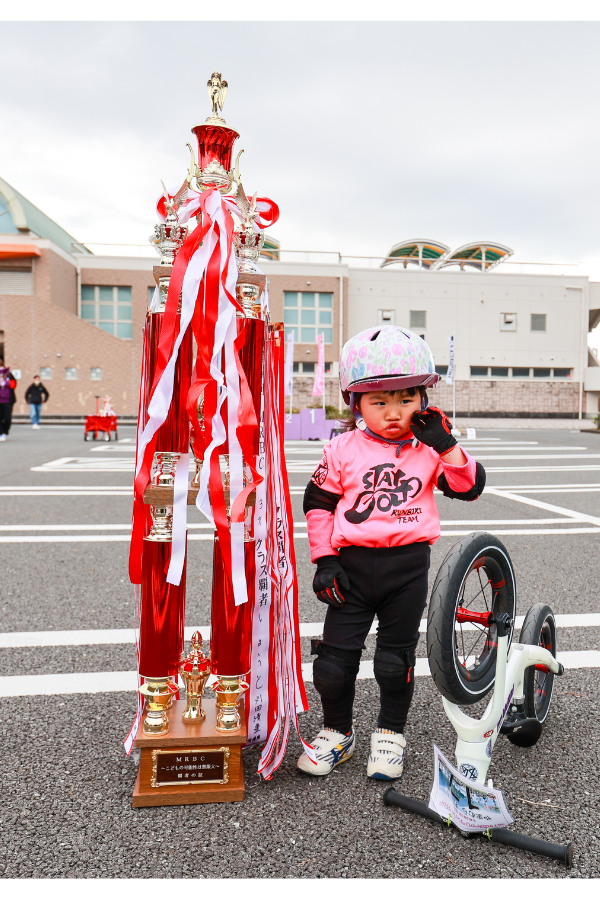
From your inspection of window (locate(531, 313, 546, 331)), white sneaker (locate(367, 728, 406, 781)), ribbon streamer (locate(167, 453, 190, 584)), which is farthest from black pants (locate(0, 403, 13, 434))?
window (locate(531, 313, 546, 331))

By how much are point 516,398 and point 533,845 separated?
42271 mm

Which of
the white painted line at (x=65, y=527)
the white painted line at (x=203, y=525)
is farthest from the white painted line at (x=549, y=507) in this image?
the white painted line at (x=65, y=527)

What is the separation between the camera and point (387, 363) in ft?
6.66

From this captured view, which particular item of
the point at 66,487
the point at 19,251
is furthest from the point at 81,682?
the point at 19,251

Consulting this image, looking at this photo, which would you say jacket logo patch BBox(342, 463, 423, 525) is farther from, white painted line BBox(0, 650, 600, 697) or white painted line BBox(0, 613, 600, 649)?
white painted line BBox(0, 613, 600, 649)

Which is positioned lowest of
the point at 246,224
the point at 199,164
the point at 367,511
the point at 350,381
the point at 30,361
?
the point at 367,511

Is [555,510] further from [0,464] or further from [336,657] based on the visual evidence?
[0,464]

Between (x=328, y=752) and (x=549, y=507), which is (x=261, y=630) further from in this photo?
(x=549, y=507)

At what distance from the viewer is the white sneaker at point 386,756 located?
2027 millimetres

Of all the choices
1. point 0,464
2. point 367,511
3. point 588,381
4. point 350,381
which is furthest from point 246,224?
point 588,381

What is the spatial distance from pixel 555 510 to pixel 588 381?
38.7 m

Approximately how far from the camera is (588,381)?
4234 centimetres

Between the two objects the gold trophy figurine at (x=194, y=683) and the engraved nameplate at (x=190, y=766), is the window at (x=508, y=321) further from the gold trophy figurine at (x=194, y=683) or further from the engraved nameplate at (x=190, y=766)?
the engraved nameplate at (x=190, y=766)
